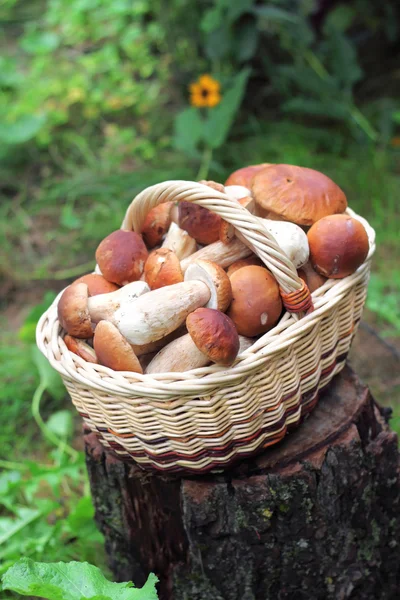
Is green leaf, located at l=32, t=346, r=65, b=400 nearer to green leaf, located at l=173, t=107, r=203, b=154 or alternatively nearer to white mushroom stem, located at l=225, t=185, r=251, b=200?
white mushroom stem, located at l=225, t=185, r=251, b=200

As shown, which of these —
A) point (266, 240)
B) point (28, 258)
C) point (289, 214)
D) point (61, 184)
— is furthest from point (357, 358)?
point (61, 184)

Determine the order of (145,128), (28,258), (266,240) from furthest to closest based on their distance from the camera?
(145,128)
(28,258)
(266,240)

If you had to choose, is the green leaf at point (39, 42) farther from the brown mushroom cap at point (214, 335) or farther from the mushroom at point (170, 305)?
the brown mushroom cap at point (214, 335)

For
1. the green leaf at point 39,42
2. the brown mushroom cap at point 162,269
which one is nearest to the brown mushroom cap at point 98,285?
the brown mushroom cap at point 162,269

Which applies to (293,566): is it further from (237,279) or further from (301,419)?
(237,279)

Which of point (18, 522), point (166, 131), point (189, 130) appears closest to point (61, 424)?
point (18, 522)

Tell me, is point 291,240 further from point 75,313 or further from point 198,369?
point 75,313
